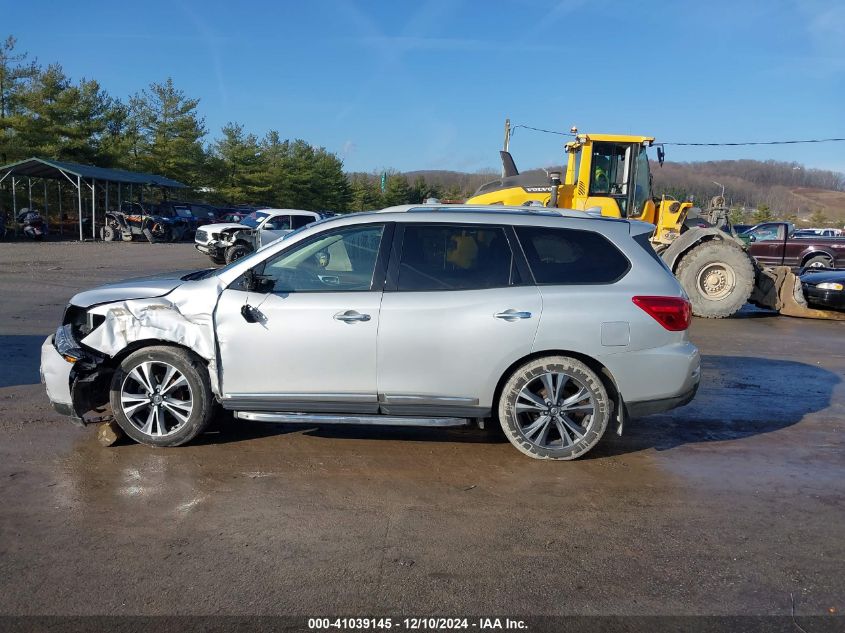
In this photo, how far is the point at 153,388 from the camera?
4.95 metres

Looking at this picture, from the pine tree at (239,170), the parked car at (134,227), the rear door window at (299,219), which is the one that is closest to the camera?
the rear door window at (299,219)

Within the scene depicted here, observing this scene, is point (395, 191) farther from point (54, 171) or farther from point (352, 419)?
point (352, 419)

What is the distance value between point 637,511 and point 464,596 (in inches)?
59.4

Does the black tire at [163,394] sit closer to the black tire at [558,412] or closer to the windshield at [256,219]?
the black tire at [558,412]

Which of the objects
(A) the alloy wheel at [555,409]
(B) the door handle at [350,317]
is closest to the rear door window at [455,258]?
(B) the door handle at [350,317]

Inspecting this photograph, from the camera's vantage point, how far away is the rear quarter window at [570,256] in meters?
4.94

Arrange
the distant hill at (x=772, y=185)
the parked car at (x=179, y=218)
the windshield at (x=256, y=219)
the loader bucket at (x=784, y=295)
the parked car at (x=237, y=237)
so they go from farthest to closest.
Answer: the distant hill at (x=772, y=185), the parked car at (x=179, y=218), the windshield at (x=256, y=219), the parked car at (x=237, y=237), the loader bucket at (x=784, y=295)

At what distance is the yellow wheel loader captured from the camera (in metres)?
12.7

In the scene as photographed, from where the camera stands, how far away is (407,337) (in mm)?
4758

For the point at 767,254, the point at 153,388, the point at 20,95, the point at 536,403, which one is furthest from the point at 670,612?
the point at 20,95

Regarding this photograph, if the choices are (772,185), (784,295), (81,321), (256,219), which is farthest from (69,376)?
(772,185)

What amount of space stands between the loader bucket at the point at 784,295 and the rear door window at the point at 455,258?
10.2 metres

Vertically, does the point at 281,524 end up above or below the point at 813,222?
below

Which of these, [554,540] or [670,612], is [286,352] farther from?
[670,612]
